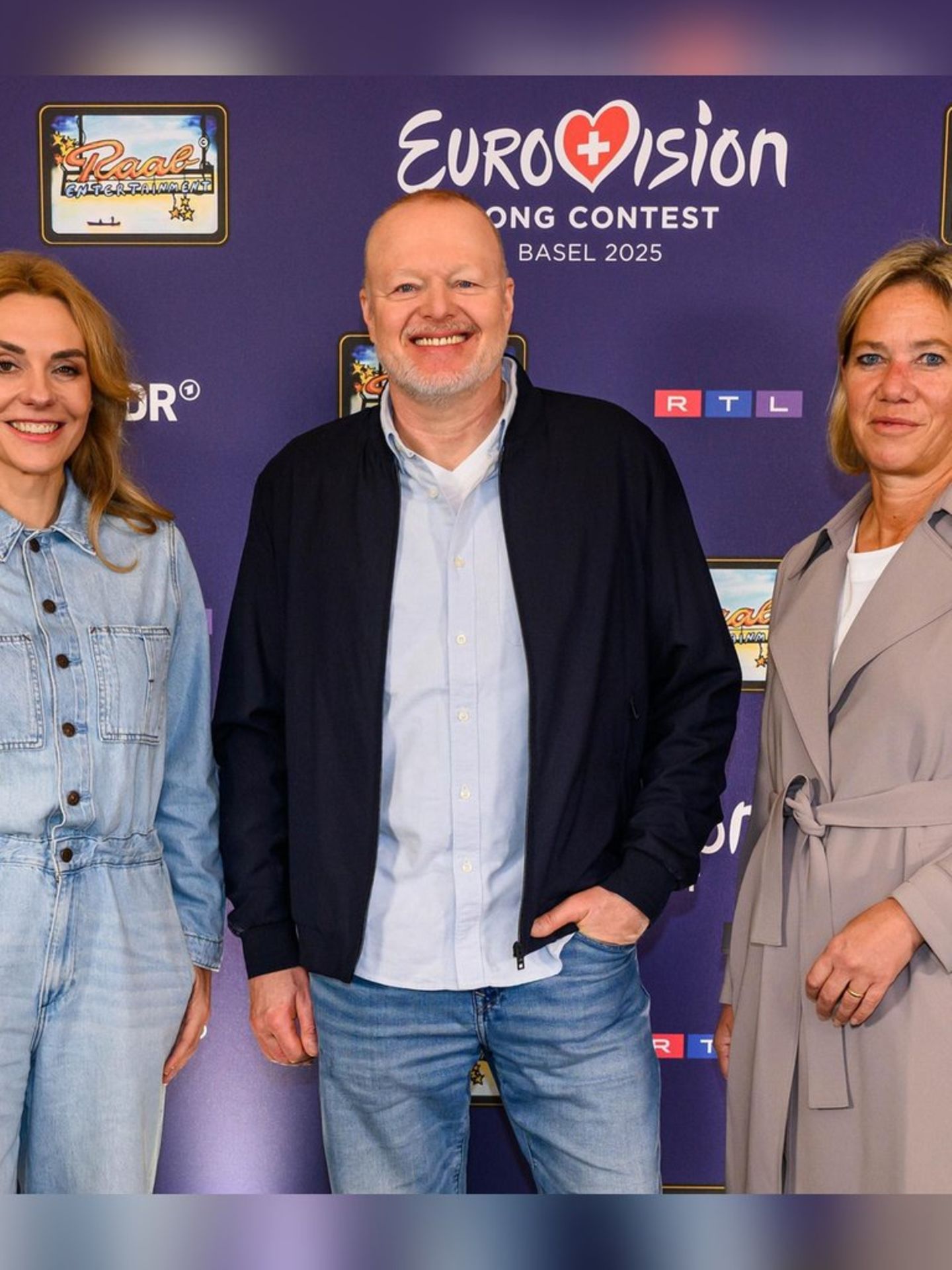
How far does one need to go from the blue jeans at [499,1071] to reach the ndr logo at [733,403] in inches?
41.4

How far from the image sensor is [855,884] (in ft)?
6.20

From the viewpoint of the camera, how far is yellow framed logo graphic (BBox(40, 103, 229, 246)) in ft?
8.49

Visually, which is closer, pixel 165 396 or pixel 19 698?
Result: pixel 19 698

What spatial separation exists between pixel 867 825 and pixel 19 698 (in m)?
1.09

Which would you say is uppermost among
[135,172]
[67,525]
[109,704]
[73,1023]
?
[135,172]

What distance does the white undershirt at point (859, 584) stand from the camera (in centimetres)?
200

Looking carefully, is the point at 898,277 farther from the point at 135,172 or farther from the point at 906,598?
the point at 135,172

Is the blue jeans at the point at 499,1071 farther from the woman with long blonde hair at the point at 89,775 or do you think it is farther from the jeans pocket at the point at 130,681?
the jeans pocket at the point at 130,681

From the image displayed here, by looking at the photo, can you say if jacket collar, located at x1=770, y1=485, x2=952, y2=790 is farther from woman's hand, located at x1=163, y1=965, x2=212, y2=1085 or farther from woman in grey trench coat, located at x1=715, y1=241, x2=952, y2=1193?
woman's hand, located at x1=163, y1=965, x2=212, y2=1085

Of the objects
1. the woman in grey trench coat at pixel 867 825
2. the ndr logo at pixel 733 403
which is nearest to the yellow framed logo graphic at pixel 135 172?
the ndr logo at pixel 733 403

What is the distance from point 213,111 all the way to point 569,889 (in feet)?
5.13

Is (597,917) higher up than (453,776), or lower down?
lower down

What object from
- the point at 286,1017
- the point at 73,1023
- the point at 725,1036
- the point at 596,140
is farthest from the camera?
the point at 596,140

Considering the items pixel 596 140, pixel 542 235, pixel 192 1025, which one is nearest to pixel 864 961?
pixel 192 1025
